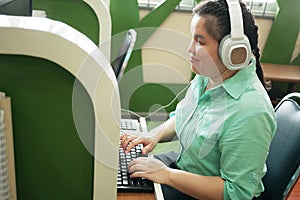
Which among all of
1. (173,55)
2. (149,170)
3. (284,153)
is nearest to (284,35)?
(173,55)

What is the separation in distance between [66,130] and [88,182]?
14 centimetres

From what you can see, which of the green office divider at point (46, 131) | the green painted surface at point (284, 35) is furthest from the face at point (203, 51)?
the green painted surface at point (284, 35)

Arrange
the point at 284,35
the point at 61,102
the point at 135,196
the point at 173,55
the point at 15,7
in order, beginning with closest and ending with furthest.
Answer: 1. the point at 61,102
2. the point at 135,196
3. the point at 15,7
4. the point at 173,55
5. the point at 284,35

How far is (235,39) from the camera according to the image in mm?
983

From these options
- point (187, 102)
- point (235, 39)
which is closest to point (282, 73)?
point (187, 102)

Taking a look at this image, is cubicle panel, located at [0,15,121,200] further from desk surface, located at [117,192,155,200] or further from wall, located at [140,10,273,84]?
wall, located at [140,10,273,84]

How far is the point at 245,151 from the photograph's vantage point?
980 mm

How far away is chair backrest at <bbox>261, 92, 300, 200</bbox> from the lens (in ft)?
3.64

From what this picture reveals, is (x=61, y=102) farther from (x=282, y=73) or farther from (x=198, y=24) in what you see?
(x=282, y=73)

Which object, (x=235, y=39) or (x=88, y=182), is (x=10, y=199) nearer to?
(x=88, y=182)

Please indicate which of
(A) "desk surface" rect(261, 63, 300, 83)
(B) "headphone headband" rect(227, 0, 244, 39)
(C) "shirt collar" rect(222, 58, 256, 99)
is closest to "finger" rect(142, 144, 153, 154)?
(C) "shirt collar" rect(222, 58, 256, 99)

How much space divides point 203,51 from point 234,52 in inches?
4.0

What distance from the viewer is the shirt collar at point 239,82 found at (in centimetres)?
105

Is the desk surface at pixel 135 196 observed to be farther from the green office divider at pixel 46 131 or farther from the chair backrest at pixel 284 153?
the chair backrest at pixel 284 153
